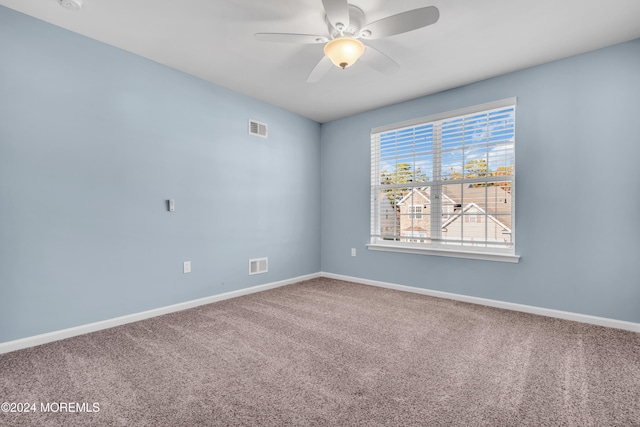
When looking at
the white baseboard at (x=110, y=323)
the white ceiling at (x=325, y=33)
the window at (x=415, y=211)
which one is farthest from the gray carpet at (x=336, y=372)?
the white ceiling at (x=325, y=33)

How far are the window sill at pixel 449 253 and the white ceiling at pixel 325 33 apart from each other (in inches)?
78.7

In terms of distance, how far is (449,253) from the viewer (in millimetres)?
3645

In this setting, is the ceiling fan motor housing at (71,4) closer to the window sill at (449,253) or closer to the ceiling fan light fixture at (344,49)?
the ceiling fan light fixture at (344,49)

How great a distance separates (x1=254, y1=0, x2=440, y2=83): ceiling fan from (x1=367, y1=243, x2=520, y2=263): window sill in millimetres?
2348

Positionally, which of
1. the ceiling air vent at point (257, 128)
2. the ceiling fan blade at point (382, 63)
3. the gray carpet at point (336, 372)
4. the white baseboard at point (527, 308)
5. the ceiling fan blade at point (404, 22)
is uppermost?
the ceiling fan blade at point (382, 63)

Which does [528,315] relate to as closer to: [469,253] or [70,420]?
[469,253]

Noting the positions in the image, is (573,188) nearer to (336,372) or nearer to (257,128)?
(336,372)

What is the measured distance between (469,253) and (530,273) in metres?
0.61

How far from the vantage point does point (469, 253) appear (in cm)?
348

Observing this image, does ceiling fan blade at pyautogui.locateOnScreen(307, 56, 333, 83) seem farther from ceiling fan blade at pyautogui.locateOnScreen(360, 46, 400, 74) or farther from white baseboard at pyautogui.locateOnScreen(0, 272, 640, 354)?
white baseboard at pyautogui.locateOnScreen(0, 272, 640, 354)

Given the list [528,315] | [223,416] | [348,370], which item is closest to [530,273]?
[528,315]

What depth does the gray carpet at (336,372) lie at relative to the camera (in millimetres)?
1529

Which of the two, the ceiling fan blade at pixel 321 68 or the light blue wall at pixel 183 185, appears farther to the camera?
the ceiling fan blade at pixel 321 68

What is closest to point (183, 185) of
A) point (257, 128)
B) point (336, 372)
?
point (257, 128)
